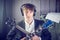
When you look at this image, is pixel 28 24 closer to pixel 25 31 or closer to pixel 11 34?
pixel 25 31

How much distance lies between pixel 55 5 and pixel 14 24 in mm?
538

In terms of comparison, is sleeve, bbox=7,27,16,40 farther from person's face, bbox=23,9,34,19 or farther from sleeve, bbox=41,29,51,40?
sleeve, bbox=41,29,51,40

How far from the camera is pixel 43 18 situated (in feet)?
7.67

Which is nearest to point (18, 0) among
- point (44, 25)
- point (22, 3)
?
point (22, 3)

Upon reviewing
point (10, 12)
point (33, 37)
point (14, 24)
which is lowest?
point (33, 37)

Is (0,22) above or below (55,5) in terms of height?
below

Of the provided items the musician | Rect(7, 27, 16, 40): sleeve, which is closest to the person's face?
the musician

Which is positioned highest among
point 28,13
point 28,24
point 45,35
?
point 28,13

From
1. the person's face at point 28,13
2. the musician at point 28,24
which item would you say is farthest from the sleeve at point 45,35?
the person's face at point 28,13

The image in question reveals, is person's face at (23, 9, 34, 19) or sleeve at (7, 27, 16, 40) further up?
person's face at (23, 9, 34, 19)

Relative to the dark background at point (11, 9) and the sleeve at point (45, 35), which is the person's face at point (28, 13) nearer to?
the dark background at point (11, 9)

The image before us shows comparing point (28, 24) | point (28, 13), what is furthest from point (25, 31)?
point (28, 13)

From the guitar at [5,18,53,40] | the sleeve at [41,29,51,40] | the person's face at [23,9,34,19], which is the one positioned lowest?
the sleeve at [41,29,51,40]

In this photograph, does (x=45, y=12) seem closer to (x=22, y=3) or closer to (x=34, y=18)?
(x=34, y=18)
